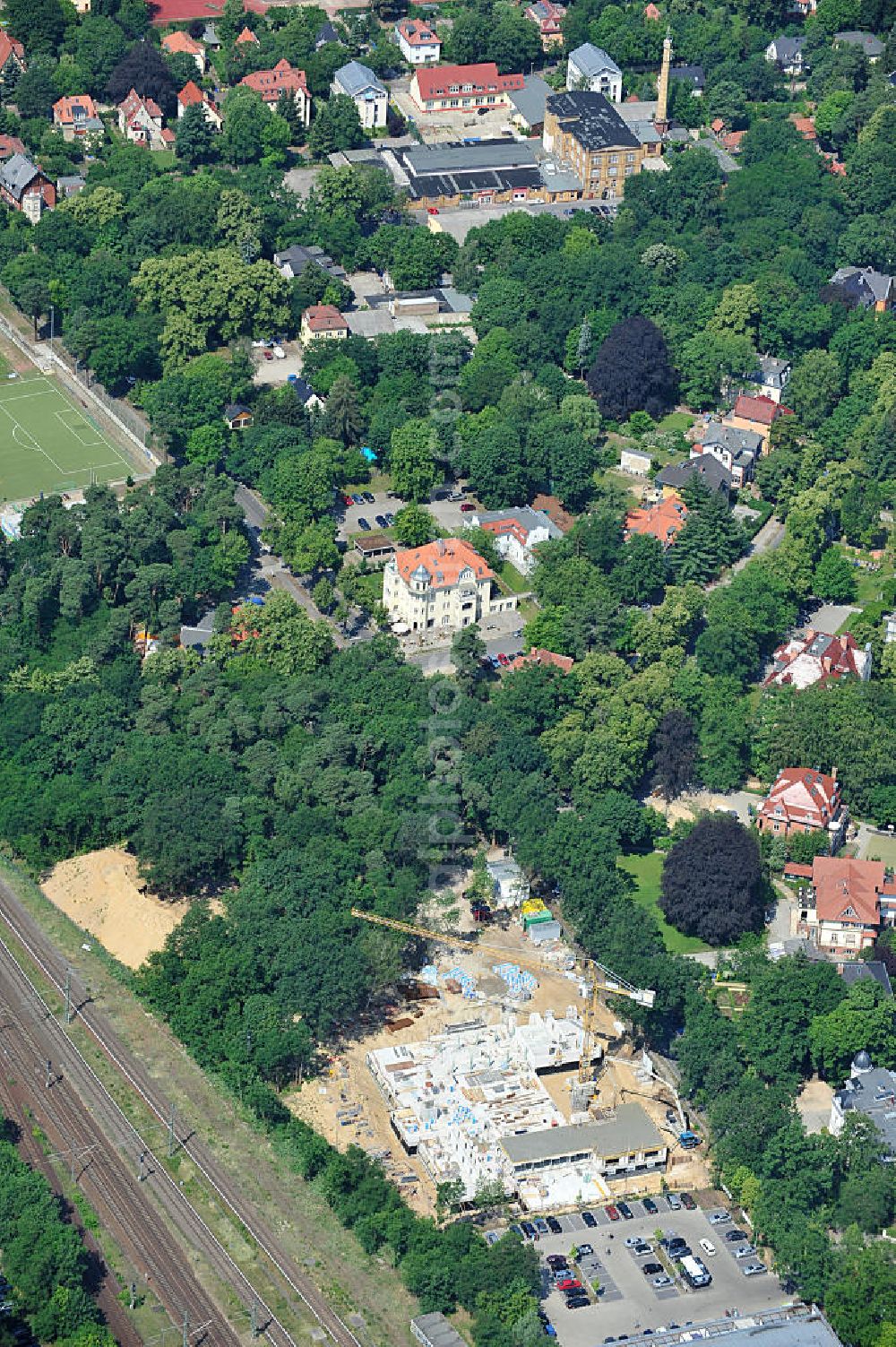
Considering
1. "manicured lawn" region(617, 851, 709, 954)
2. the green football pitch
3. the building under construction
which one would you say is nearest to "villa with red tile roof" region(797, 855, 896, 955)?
"manicured lawn" region(617, 851, 709, 954)

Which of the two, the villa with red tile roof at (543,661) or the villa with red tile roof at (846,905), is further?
the villa with red tile roof at (543,661)

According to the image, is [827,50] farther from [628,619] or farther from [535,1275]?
[535,1275]

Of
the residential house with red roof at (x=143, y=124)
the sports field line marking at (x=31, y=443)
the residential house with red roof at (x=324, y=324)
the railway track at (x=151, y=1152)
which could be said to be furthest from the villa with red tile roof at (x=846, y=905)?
the residential house with red roof at (x=143, y=124)

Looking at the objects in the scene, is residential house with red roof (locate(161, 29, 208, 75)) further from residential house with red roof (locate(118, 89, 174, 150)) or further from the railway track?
the railway track

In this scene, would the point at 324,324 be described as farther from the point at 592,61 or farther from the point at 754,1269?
the point at 754,1269

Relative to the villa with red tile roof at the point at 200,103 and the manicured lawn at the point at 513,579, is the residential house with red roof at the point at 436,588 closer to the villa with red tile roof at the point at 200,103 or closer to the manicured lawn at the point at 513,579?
the manicured lawn at the point at 513,579

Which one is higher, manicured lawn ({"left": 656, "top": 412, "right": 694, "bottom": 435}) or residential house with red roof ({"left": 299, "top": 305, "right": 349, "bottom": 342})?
residential house with red roof ({"left": 299, "top": 305, "right": 349, "bottom": 342})

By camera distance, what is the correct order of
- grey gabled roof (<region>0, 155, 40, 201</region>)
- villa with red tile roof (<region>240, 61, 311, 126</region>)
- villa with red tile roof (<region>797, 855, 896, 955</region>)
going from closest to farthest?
1. villa with red tile roof (<region>797, 855, 896, 955</region>)
2. grey gabled roof (<region>0, 155, 40, 201</region>)
3. villa with red tile roof (<region>240, 61, 311, 126</region>)
